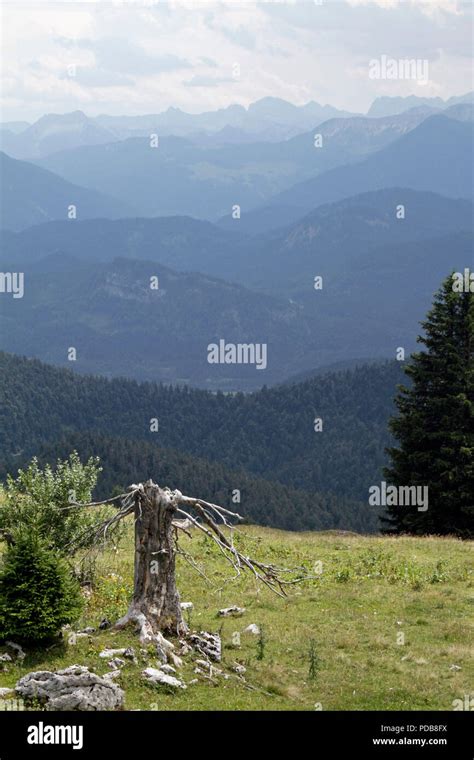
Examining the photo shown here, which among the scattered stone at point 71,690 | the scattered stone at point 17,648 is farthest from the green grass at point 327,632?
the scattered stone at point 71,690

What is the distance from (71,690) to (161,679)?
241 cm

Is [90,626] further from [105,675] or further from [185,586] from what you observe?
[185,586]

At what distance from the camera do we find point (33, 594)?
18281 millimetres

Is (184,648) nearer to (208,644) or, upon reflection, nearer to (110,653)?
(208,644)

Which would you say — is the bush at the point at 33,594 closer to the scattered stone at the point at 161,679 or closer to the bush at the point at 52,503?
the scattered stone at the point at 161,679

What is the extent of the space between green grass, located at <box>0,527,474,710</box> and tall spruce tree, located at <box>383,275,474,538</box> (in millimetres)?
7625

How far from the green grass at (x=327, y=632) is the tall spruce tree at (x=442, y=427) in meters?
7.62

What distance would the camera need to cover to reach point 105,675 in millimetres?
16703

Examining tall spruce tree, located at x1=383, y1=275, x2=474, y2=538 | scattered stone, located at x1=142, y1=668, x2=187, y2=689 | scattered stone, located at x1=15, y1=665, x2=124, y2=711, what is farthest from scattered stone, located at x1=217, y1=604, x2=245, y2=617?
tall spruce tree, located at x1=383, y1=275, x2=474, y2=538

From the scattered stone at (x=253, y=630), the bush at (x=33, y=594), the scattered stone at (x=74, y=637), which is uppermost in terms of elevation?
the bush at (x=33, y=594)

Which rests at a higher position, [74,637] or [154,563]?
[154,563]

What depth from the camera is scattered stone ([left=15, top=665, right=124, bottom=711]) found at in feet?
49.5

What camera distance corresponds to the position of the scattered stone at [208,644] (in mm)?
19144

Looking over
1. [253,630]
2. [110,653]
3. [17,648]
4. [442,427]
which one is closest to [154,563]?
[110,653]
